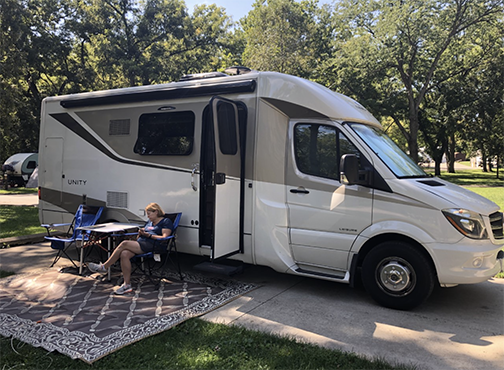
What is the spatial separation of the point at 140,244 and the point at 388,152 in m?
3.66

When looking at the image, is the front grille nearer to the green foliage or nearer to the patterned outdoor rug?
the patterned outdoor rug

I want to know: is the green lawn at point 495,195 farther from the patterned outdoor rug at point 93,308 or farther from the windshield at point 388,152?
the patterned outdoor rug at point 93,308

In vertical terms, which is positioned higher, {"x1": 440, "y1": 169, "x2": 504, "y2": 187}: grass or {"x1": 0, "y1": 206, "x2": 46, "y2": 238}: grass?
{"x1": 440, "y1": 169, "x2": 504, "y2": 187}: grass

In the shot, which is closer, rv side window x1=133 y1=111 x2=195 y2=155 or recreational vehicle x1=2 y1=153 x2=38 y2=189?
rv side window x1=133 y1=111 x2=195 y2=155

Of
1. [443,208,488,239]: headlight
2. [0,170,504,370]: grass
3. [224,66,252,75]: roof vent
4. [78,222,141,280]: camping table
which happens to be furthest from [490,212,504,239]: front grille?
[78,222,141,280]: camping table

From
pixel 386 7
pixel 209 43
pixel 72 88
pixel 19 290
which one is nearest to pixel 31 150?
pixel 72 88

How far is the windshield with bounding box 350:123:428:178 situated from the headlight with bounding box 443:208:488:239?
0.74 metres

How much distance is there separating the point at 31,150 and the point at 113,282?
27.3 m

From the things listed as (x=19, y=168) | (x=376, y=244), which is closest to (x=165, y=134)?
(x=376, y=244)

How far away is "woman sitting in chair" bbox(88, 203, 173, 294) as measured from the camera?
5496mm

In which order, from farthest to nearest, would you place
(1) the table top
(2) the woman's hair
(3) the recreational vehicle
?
(3) the recreational vehicle → (2) the woman's hair → (1) the table top

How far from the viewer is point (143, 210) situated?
6602 mm

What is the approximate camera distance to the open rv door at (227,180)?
5.35m

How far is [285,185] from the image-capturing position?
18.0 feet
